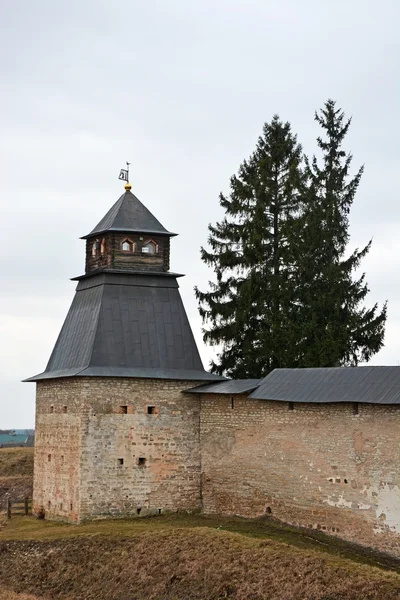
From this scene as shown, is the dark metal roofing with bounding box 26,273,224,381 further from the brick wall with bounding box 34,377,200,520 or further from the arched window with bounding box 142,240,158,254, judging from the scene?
the arched window with bounding box 142,240,158,254

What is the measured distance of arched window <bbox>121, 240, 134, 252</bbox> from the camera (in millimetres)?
27547

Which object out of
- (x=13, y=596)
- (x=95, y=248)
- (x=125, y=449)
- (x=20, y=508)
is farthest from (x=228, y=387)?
(x=20, y=508)

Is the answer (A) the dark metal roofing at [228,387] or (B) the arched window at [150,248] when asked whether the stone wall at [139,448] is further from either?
(B) the arched window at [150,248]

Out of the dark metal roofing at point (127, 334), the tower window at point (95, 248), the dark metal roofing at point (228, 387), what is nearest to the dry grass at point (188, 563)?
the dark metal roofing at point (228, 387)

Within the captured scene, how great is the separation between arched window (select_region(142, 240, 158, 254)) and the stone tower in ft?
0.09

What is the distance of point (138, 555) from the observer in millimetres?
20500

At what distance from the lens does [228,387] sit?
81.5ft

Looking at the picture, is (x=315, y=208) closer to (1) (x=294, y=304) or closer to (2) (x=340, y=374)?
(1) (x=294, y=304)

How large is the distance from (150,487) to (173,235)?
23.0ft

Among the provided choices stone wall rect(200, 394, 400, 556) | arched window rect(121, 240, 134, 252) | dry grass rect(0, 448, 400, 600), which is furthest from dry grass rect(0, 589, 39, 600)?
arched window rect(121, 240, 134, 252)

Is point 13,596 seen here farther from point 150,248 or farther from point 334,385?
point 150,248

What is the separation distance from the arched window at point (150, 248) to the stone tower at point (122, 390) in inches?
1.1

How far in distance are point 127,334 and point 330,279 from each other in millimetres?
6891

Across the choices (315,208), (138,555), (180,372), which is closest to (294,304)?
(315,208)
